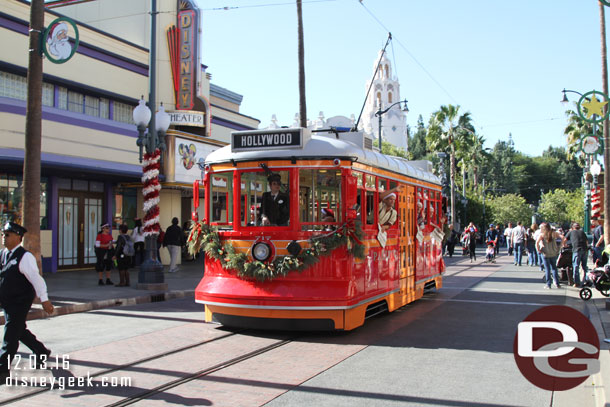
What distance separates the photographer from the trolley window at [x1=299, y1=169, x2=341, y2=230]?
28.6 feet

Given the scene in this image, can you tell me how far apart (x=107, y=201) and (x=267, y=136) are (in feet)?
42.0

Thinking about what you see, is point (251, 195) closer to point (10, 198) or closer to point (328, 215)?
point (328, 215)

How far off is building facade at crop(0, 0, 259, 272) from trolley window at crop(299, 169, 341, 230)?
9797 mm

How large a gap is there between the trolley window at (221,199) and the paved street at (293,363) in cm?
176

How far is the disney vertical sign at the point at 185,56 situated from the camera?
22047 mm

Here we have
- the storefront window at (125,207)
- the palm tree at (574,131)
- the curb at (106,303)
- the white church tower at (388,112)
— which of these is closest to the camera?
the curb at (106,303)

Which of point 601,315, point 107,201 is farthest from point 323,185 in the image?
point 107,201

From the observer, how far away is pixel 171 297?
→ 1411 centimetres

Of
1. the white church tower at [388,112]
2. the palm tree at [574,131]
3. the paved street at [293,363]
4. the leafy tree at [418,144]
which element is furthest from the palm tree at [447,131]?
the white church tower at [388,112]

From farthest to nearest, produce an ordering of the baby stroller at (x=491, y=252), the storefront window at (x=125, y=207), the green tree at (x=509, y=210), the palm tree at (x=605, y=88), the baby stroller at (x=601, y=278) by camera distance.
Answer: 1. the green tree at (x=509, y=210)
2. the baby stroller at (x=491, y=252)
3. the storefront window at (x=125, y=207)
4. the palm tree at (x=605, y=88)
5. the baby stroller at (x=601, y=278)

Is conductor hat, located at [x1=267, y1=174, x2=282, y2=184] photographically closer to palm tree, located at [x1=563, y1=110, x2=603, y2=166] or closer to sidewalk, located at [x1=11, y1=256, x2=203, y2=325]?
sidewalk, located at [x1=11, y1=256, x2=203, y2=325]

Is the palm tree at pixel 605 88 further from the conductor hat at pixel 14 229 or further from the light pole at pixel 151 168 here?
the conductor hat at pixel 14 229

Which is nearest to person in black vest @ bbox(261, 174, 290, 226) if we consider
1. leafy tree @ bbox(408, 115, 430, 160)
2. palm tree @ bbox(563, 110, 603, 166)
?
palm tree @ bbox(563, 110, 603, 166)

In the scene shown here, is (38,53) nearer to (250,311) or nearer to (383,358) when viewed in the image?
(250,311)
